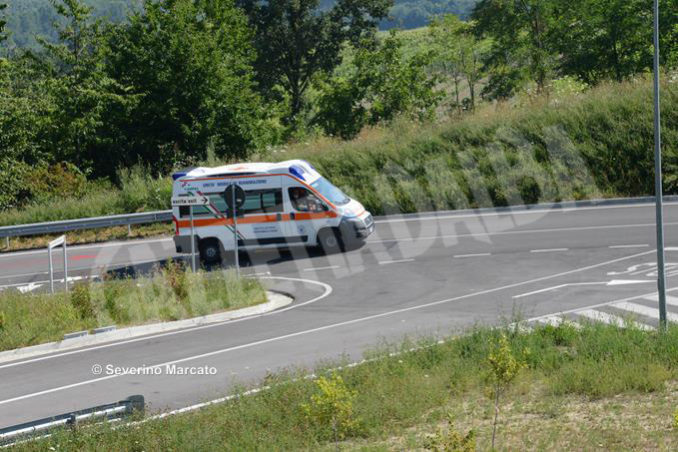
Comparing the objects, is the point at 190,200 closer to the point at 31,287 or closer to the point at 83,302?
the point at 83,302

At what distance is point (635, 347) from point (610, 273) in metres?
8.08

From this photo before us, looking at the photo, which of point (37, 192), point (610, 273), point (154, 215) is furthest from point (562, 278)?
point (37, 192)

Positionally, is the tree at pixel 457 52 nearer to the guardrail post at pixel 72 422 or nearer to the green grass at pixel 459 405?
the green grass at pixel 459 405

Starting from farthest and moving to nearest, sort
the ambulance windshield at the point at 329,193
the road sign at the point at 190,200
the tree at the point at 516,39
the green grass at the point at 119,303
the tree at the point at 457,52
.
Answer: the tree at the point at 457,52, the tree at the point at 516,39, the ambulance windshield at the point at 329,193, the road sign at the point at 190,200, the green grass at the point at 119,303

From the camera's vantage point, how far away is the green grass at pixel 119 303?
18.4 m

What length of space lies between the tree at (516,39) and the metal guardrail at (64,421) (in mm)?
37090

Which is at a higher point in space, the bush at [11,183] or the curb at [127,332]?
the bush at [11,183]

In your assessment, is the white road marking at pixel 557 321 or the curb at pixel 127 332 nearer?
the white road marking at pixel 557 321

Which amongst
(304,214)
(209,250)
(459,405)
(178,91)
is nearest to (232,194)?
(304,214)

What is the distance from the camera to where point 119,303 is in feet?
65.0

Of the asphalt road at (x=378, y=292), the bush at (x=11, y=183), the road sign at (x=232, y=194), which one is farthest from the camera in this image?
the bush at (x=11, y=183)

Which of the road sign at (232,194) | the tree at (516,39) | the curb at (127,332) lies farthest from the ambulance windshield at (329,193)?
the tree at (516,39)

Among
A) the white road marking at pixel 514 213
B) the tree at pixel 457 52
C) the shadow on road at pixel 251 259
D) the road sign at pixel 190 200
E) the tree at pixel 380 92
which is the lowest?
the shadow on road at pixel 251 259

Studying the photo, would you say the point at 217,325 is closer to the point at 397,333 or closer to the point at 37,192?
the point at 397,333
